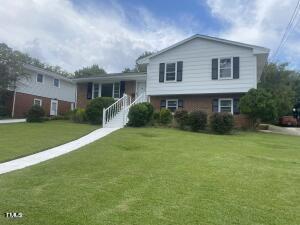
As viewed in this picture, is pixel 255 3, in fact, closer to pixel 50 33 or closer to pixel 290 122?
pixel 50 33

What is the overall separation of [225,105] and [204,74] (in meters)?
2.55

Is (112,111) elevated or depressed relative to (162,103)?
depressed

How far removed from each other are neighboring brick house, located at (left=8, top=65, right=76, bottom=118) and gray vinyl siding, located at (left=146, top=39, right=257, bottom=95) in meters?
11.9

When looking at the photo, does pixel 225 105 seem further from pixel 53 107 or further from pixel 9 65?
pixel 53 107

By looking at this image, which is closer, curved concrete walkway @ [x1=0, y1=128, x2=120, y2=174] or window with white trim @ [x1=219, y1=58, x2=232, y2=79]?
curved concrete walkway @ [x1=0, y1=128, x2=120, y2=174]

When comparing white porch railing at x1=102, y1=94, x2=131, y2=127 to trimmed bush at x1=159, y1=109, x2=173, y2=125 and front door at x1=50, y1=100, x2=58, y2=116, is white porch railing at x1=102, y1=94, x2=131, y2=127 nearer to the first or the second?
trimmed bush at x1=159, y1=109, x2=173, y2=125

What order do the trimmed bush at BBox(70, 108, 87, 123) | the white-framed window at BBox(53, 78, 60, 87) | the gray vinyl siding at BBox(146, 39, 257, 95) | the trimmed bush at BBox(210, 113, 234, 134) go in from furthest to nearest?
1. the white-framed window at BBox(53, 78, 60, 87)
2. the trimmed bush at BBox(70, 108, 87, 123)
3. the gray vinyl siding at BBox(146, 39, 257, 95)
4. the trimmed bush at BBox(210, 113, 234, 134)

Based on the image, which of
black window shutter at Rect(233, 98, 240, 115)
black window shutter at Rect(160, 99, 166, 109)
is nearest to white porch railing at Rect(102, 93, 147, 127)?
black window shutter at Rect(160, 99, 166, 109)

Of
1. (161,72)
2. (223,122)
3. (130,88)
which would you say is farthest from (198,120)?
(130,88)

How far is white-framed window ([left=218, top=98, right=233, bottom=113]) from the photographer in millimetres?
21328

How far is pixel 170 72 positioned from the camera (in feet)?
74.2

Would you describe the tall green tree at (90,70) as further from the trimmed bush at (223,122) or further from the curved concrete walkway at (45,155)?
the curved concrete walkway at (45,155)

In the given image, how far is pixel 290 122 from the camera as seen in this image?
34000mm

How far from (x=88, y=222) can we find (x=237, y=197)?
280 centimetres
